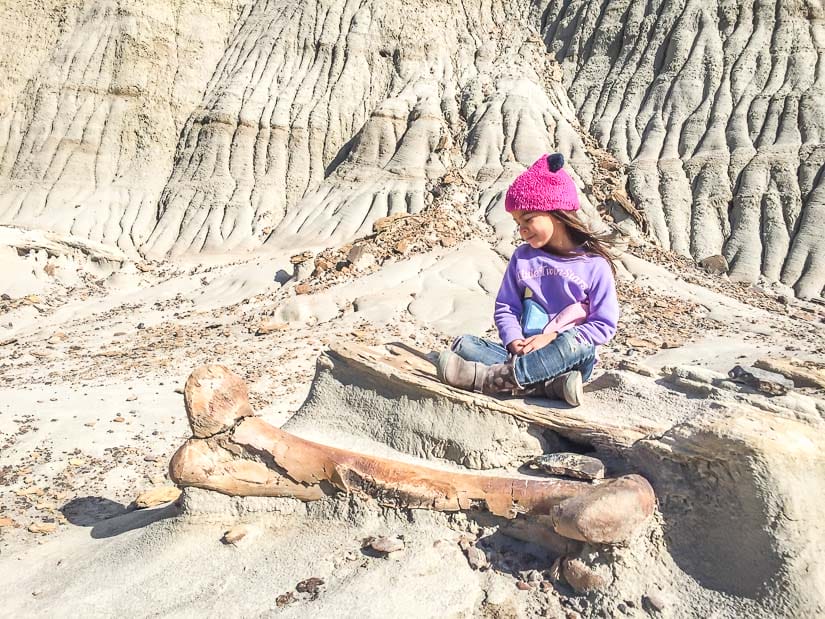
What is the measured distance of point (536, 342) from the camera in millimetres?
2635

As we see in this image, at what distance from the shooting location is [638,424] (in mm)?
2492

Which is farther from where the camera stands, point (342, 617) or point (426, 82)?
point (426, 82)

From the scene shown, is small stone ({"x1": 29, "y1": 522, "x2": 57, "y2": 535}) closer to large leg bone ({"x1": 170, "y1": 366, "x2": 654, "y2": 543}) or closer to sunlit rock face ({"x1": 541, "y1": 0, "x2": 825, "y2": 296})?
large leg bone ({"x1": 170, "y1": 366, "x2": 654, "y2": 543})

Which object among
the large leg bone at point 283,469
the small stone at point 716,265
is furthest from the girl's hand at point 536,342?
the small stone at point 716,265

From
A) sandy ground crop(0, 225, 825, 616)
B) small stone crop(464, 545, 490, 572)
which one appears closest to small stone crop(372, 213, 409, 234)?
sandy ground crop(0, 225, 825, 616)

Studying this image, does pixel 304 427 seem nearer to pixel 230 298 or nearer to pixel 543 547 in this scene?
pixel 543 547

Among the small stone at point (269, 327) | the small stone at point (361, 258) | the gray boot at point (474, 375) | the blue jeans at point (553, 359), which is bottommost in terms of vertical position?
the small stone at point (269, 327)

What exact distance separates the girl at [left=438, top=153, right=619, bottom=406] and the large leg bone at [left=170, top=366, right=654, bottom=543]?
49cm

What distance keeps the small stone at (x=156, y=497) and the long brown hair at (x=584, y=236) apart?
9.00 ft

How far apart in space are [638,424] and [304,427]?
1.65m

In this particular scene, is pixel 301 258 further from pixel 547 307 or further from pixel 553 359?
pixel 553 359

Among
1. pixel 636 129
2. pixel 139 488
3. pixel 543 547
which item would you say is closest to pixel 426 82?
pixel 636 129

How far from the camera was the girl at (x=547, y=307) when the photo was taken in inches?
102

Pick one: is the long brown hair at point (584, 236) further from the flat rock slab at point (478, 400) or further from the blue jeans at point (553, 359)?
the flat rock slab at point (478, 400)
